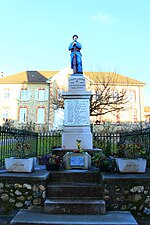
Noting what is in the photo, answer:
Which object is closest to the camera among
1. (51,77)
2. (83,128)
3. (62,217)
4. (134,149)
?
(62,217)

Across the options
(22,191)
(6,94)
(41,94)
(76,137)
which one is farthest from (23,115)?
(22,191)

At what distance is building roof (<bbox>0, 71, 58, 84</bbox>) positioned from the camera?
39.7 m

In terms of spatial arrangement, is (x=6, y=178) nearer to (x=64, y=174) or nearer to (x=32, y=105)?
(x=64, y=174)

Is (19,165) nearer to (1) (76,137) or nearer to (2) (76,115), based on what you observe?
(1) (76,137)

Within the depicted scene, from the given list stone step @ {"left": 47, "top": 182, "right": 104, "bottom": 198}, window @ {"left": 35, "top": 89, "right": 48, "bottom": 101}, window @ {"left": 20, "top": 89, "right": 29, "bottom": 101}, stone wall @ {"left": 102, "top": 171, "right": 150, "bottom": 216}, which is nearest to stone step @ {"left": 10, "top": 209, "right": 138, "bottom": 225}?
stone wall @ {"left": 102, "top": 171, "right": 150, "bottom": 216}

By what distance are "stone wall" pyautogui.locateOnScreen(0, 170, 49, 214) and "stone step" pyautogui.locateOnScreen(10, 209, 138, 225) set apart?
0.35 m

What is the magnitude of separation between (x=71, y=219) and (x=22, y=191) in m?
1.32

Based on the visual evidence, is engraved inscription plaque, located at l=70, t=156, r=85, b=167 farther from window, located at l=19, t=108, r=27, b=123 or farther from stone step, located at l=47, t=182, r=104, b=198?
window, located at l=19, t=108, r=27, b=123

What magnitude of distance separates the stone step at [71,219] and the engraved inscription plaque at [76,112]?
4393mm

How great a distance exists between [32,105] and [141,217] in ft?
118

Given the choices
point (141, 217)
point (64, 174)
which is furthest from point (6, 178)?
point (141, 217)

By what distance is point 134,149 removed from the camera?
17.1 feet

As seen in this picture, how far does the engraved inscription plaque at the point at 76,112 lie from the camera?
839 cm

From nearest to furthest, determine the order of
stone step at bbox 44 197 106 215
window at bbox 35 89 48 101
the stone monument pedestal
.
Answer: stone step at bbox 44 197 106 215 < the stone monument pedestal < window at bbox 35 89 48 101
